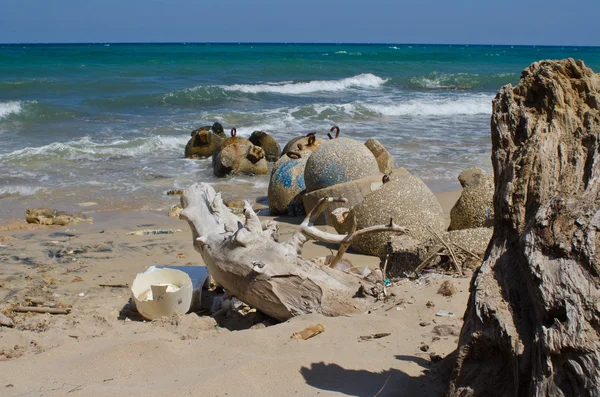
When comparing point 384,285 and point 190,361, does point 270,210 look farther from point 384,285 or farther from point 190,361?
point 190,361

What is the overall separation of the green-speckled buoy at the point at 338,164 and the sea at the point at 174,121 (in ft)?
9.01

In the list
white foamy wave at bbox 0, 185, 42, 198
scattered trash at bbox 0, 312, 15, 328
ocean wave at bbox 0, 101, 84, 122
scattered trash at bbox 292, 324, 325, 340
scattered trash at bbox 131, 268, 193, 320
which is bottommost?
white foamy wave at bbox 0, 185, 42, 198

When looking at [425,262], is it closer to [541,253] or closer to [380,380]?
[380,380]

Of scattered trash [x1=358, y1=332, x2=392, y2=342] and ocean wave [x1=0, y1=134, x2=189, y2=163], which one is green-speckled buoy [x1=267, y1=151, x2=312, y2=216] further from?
ocean wave [x1=0, y1=134, x2=189, y2=163]

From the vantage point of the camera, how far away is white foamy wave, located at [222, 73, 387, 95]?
30.1 meters

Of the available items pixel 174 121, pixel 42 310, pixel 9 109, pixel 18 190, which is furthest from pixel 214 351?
pixel 9 109

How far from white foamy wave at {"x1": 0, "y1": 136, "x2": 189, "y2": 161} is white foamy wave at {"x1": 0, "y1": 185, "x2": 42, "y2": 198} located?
8.80 ft

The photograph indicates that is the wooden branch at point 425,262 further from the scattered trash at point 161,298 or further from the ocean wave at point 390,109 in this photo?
the ocean wave at point 390,109

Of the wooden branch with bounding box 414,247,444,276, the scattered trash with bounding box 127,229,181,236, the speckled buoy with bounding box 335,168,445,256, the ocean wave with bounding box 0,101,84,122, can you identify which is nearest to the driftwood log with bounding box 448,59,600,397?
the wooden branch with bounding box 414,247,444,276

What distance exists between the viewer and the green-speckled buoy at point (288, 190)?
9367mm

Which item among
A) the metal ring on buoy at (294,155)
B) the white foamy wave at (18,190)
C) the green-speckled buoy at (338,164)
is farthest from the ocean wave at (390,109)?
the green-speckled buoy at (338,164)

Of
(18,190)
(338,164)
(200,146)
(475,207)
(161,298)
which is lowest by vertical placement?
(18,190)

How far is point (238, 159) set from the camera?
12352 mm

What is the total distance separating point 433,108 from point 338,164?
58.8ft
